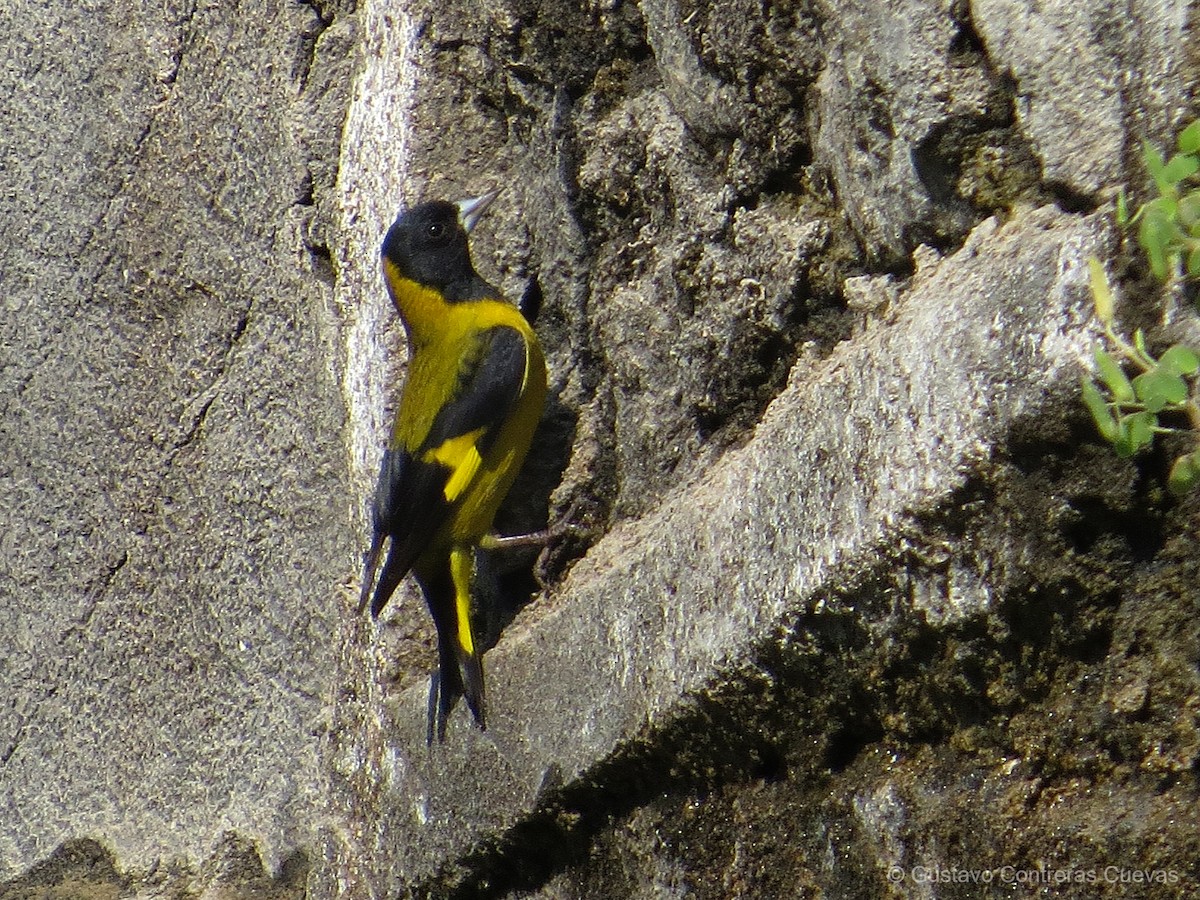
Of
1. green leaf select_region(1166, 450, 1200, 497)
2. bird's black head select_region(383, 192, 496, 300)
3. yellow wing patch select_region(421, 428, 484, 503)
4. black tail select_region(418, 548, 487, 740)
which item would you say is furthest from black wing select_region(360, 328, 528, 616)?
green leaf select_region(1166, 450, 1200, 497)

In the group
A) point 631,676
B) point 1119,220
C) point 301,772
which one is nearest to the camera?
point 1119,220

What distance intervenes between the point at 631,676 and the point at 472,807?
0.64m

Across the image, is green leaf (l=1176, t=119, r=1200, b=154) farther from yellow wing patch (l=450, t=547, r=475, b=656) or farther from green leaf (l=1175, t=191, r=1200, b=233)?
yellow wing patch (l=450, t=547, r=475, b=656)

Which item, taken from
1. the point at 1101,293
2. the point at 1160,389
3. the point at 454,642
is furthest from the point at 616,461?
the point at 1160,389

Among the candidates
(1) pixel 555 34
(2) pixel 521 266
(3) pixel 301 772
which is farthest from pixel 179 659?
(1) pixel 555 34

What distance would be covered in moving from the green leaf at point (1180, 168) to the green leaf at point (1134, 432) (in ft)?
0.80

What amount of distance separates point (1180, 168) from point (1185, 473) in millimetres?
315

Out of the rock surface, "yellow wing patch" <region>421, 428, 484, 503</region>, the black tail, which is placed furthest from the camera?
"yellow wing patch" <region>421, 428, 484, 503</region>

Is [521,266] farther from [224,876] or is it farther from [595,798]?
[224,876]

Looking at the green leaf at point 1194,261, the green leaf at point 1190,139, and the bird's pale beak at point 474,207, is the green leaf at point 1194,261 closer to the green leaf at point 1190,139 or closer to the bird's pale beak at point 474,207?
the green leaf at point 1190,139

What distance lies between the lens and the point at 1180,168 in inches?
57.5

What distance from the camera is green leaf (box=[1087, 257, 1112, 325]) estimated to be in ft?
5.23

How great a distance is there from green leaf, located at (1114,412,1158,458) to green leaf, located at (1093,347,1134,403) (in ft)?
0.07

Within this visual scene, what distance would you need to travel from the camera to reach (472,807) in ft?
9.56
